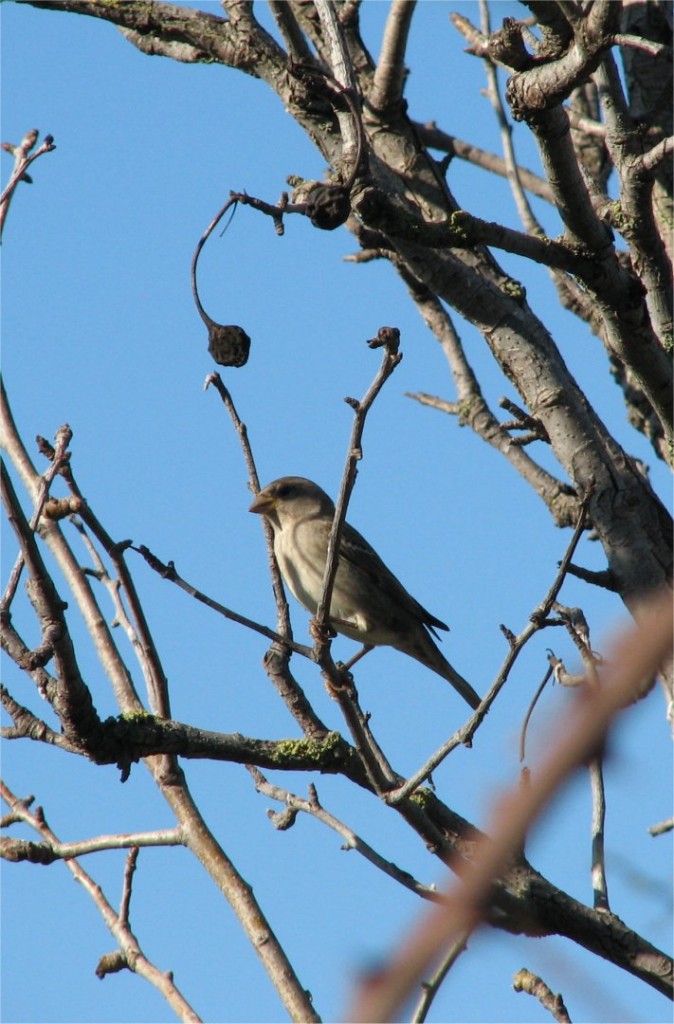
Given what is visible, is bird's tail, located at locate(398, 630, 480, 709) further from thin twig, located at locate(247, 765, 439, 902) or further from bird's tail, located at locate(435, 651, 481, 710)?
thin twig, located at locate(247, 765, 439, 902)

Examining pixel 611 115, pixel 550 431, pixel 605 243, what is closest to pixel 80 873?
pixel 550 431

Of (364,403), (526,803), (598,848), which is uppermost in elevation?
(364,403)

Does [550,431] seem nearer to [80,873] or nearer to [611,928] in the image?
[611,928]

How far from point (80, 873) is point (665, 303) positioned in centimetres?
320

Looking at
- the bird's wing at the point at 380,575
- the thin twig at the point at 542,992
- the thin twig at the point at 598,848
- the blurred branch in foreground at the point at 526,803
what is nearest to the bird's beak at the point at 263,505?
the bird's wing at the point at 380,575

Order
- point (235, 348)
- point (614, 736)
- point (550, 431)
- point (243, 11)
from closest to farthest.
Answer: point (614, 736)
point (235, 348)
point (550, 431)
point (243, 11)

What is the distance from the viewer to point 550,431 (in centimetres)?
500

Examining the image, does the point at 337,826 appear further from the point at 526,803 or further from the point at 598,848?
the point at 526,803

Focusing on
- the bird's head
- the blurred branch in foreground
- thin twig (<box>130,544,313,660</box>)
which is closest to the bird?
the bird's head

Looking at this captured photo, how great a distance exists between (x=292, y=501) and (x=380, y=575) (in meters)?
0.69

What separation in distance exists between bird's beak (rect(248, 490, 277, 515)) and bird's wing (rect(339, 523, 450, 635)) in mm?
464

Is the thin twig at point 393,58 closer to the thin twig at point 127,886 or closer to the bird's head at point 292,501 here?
the bird's head at point 292,501

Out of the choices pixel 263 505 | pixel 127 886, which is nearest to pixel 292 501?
pixel 263 505

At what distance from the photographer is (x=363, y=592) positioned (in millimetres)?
7090
